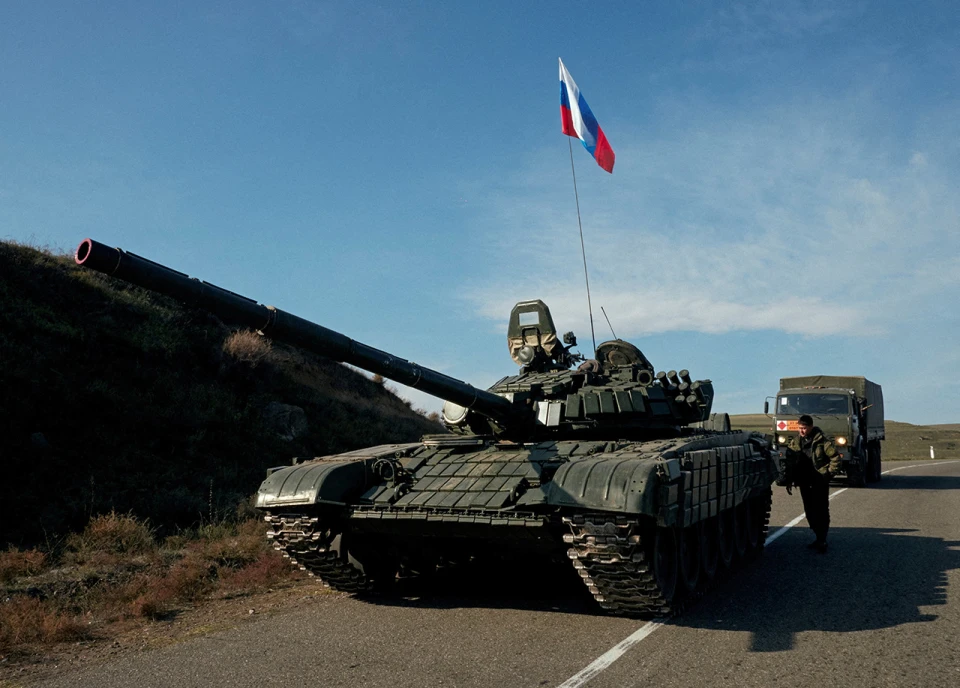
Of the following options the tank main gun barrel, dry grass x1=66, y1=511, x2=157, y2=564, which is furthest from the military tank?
dry grass x1=66, y1=511, x2=157, y2=564

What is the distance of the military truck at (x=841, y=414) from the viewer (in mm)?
19578

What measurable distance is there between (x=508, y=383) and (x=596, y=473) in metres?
2.93

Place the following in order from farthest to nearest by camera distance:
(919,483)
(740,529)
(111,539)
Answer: (919,483)
(111,539)
(740,529)

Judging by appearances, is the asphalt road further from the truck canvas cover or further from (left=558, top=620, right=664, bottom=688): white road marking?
the truck canvas cover

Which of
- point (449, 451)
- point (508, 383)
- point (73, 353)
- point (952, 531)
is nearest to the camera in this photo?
point (449, 451)

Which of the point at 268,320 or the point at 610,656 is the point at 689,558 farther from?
the point at 268,320

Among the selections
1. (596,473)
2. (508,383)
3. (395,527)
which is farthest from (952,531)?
(395,527)

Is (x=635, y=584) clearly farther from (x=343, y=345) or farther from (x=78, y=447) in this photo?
(x=78, y=447)

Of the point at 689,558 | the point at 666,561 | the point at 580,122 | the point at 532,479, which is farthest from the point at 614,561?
the point at 580,122

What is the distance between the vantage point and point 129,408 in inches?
658

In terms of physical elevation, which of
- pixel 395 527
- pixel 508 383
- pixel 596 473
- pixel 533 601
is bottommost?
pixel 533 601

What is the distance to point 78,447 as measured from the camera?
14758mm

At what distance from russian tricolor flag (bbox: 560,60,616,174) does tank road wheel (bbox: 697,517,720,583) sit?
6591 millimetres

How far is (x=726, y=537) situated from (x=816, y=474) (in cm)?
173
